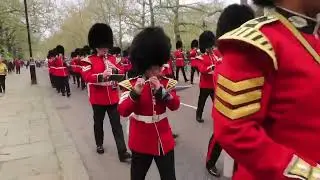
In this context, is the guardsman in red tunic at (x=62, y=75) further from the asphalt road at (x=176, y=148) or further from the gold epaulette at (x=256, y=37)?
the gold epaulette at (x=256, y=37)

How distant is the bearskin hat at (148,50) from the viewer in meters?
4.14

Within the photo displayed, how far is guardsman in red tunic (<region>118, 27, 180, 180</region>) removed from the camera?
408cm

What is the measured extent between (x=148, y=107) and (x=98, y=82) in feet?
9.58

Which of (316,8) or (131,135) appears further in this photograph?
(131,135)

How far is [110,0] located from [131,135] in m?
41.6

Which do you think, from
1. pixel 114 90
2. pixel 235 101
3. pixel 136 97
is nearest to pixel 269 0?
pixel 235 101

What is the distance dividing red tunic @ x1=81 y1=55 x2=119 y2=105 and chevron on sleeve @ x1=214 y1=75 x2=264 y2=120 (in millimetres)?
5377

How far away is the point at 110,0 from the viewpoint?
44625mm

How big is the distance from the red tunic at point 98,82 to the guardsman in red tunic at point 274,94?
17.3ft

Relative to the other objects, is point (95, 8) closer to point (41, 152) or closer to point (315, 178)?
point (41, 152)

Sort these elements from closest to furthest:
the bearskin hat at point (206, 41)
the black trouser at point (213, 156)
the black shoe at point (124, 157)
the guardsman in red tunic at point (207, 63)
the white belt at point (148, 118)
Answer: the white belt at point (148, 118)
the black trouser at point (213, 156)
the black shoe at point (124, 157)
the guardsman in red tunic at point (207, 63)
the bearskin hat at point (206, 41)

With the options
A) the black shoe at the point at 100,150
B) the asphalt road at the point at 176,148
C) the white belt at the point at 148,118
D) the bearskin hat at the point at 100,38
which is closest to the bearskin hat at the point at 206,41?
the asphalt road at the point at 176,148

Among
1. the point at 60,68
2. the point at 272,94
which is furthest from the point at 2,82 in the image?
the point at 272,94

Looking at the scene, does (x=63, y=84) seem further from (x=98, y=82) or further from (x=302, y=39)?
(x=302, y=39)
